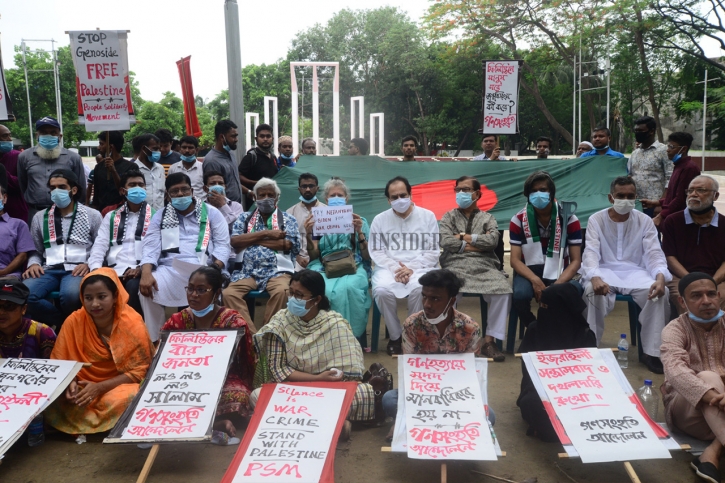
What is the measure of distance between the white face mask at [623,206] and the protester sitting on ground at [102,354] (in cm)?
405

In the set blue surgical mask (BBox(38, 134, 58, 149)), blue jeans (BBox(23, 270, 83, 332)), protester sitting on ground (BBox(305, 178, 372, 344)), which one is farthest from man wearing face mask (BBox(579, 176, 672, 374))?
blue surgical mask (BBox(38, 134, 58, 149))

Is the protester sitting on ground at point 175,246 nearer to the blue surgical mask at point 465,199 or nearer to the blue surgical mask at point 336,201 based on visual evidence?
the blue surgical mask at point 336,201

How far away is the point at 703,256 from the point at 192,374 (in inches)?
171

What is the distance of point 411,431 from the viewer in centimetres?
350

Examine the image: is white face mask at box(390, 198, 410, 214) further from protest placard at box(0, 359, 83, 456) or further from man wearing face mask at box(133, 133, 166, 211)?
protest placard at box(0, 359, 83, 456)

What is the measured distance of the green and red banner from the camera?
7617mm

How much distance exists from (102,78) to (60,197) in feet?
5.66

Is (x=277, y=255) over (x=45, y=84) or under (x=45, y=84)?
under

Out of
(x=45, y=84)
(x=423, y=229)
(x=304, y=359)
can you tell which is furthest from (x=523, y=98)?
(x=304, y=359)

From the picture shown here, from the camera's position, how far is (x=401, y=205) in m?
5.96

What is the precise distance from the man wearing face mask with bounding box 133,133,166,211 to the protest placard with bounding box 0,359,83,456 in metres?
3.09

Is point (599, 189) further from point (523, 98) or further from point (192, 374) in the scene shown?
point (523, 98)

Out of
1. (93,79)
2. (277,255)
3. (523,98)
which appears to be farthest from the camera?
(523,98)

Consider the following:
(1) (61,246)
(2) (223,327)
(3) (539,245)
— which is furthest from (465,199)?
(1) (61,246)
